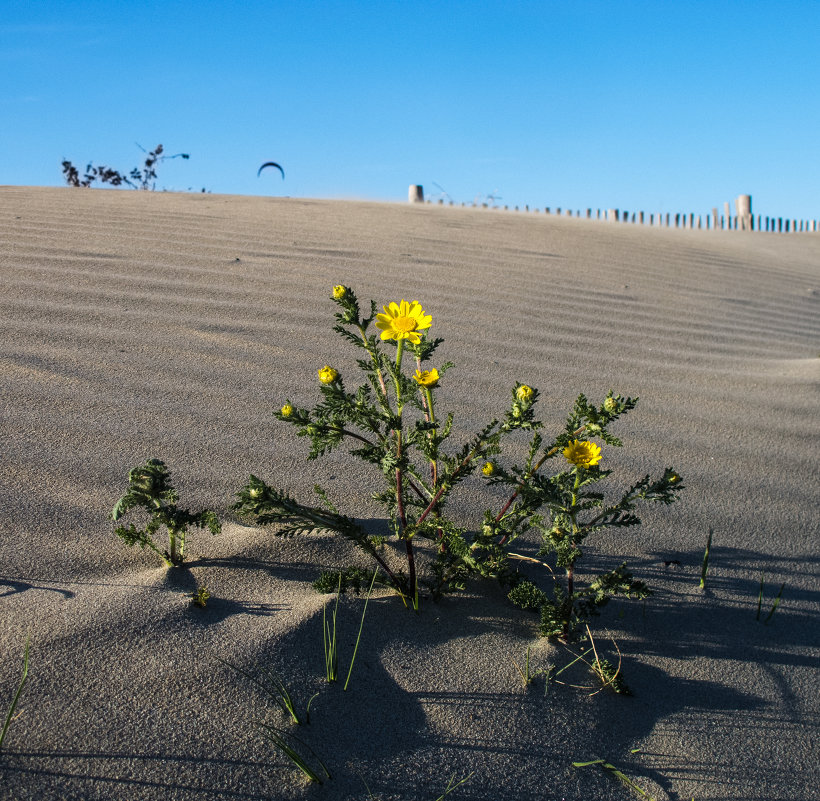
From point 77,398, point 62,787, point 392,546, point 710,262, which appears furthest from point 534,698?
point 710,262

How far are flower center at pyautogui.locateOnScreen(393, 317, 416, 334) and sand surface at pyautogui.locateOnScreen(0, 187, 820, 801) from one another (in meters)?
0.53

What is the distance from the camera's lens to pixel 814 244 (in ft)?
39.1

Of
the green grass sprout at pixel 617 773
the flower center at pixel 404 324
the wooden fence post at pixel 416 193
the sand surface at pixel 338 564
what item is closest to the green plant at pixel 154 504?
the sand surface at pixel 338 564

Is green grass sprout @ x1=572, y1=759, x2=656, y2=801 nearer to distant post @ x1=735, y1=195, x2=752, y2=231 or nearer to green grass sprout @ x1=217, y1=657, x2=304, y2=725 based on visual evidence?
green grass sprout @ x1=217, y1=657, x2=304, y2=725

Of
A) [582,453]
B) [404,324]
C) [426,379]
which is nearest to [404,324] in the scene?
[404,324]

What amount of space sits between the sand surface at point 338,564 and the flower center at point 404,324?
0.53 meters

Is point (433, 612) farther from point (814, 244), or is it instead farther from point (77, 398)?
point (814, 244)

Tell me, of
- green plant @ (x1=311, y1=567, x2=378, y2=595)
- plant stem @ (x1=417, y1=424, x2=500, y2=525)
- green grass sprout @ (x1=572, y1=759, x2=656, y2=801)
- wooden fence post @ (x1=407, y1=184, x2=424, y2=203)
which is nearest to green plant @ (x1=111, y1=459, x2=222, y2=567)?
green plant @ (x1=311, y1=567, x2=378, y2=595)

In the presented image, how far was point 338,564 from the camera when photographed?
5.60 feet

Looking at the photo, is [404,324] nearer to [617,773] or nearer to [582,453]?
[582,453]

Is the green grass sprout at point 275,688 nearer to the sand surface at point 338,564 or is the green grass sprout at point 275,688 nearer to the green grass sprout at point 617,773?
the sand surface at point 338,564

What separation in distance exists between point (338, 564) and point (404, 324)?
566 millimetres

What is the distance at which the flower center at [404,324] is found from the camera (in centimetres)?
142

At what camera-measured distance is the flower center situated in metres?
1.42
